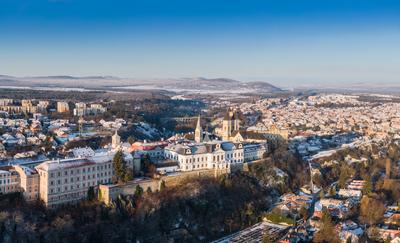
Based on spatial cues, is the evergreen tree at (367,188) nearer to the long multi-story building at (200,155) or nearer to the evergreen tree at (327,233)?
the evergreen tree at (327,233)

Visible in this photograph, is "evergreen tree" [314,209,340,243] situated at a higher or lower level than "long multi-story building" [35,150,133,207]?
lower

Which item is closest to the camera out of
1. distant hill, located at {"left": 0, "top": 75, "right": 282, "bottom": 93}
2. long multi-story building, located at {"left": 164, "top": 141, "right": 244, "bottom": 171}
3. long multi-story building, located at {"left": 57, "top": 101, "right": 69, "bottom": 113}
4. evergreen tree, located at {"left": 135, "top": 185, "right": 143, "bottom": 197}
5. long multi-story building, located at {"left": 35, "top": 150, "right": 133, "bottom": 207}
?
long multi-story building, located at {"left": 35, "top": 150, "right": 133, "bottom": 207}

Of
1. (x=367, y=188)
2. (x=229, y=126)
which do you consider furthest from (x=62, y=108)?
(x=367, y=188)

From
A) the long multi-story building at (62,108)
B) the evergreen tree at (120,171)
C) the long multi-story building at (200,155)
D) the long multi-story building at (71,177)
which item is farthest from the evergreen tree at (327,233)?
the long multi-story building at (62,108)

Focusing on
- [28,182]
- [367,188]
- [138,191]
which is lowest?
[367,188]

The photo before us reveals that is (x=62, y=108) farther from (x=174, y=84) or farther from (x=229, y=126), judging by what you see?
(x=174, y=84)

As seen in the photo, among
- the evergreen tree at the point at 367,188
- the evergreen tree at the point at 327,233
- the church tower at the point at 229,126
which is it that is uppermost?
the church tower at the point at 229,126

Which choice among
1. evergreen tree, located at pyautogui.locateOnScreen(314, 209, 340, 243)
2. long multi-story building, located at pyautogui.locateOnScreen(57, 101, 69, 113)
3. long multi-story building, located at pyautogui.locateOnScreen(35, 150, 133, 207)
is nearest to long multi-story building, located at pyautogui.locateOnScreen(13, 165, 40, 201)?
long multi-story building, located at pyautogui.locateOnScreen(35, 150, 133, 207)

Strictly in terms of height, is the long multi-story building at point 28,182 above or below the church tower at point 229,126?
below

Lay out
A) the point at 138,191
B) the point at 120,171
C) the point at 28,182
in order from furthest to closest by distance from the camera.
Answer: the point at 120,171
the point at 138,191
the point at 28,182

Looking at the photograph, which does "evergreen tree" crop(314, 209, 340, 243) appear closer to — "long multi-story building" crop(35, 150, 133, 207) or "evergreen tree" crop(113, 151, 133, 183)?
"evergreen tree" crop(113, 151, 133, 183)

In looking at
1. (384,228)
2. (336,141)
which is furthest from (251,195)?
(336,141)
